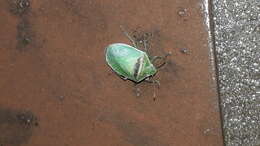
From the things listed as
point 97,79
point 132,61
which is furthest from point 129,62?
point 97,79

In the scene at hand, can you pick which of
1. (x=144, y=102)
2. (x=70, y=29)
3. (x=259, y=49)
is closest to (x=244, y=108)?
(x=259, y=49)

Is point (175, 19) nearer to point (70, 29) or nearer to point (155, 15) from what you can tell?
point (155, 15)

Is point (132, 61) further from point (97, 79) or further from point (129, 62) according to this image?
point (97, 79)
